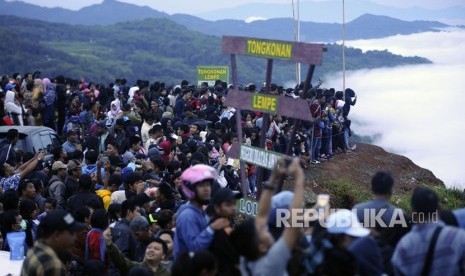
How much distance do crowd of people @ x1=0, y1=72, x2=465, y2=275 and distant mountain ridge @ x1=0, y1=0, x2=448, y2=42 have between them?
463 ft

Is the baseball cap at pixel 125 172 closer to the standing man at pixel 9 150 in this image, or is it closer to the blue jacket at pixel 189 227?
the standing man at pixel 9 150

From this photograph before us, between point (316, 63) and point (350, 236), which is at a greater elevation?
point (316, 63)

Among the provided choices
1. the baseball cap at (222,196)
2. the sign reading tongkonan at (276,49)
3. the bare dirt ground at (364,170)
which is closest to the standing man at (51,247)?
the baseball cap at (222,196)

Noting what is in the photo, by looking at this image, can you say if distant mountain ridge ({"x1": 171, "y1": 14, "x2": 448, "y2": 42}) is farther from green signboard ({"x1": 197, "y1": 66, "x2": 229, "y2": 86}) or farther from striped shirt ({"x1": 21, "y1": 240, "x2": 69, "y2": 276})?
striped shirt ({"x1": 21, "y1": 240, "x2": 69, "y2": 276})

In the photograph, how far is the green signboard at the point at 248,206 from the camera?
35.5 ft

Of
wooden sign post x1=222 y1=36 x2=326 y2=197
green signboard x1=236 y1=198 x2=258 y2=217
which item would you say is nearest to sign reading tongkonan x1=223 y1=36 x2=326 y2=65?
wooden sign post x1=222 y1=36 x2=326 y2=197

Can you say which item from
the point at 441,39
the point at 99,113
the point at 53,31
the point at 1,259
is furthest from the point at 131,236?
the point at 441,39

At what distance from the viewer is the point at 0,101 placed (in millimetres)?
20375

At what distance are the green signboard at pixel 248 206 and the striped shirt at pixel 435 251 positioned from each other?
3.74m

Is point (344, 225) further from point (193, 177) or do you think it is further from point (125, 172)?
point (125, 172)

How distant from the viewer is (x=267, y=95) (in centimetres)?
1130

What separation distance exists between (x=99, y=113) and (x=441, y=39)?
142280 millimetres

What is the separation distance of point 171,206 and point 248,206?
986 mm

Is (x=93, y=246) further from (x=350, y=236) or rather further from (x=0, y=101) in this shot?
(x=0, y=101)
